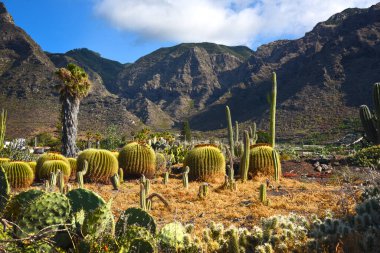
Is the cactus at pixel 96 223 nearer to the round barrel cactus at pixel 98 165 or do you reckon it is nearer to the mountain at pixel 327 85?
the round barrel cactus at pixel 98 165

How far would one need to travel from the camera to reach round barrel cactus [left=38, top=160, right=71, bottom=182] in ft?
44.0

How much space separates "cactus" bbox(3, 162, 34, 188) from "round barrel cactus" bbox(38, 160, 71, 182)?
51cm

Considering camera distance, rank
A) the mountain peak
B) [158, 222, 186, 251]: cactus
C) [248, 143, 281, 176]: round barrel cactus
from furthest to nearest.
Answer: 1. the mountain peak
2. [248, 143, 281, 176]: round barrel cactus
3. [158, 222, 186, 251]: cactus

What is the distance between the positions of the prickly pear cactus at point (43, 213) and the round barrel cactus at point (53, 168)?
966 centimetres

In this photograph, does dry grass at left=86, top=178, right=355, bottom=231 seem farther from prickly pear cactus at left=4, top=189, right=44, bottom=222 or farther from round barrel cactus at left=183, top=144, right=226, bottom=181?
prickly pear cactus at left=4, top=189, right=44, bottom=222

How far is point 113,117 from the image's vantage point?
83.2m

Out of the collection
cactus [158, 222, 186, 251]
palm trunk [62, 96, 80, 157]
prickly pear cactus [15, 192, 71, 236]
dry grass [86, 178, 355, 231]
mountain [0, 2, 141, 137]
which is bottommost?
dry grass [86, 178, 355, 231]

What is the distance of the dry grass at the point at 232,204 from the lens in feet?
23.6

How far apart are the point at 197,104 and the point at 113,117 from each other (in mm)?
109764

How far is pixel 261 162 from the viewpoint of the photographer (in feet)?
41.5

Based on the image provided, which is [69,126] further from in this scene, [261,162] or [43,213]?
[43,213]

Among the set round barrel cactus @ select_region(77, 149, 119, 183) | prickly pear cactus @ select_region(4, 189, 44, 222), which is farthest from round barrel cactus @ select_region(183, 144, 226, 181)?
prickly pear cactus @ select_region(4, 189, 44, 222)

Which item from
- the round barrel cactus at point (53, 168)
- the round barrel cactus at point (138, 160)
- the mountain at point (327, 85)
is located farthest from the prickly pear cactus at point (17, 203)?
the mountain at point (327, 85)

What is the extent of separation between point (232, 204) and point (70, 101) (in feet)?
48.3
